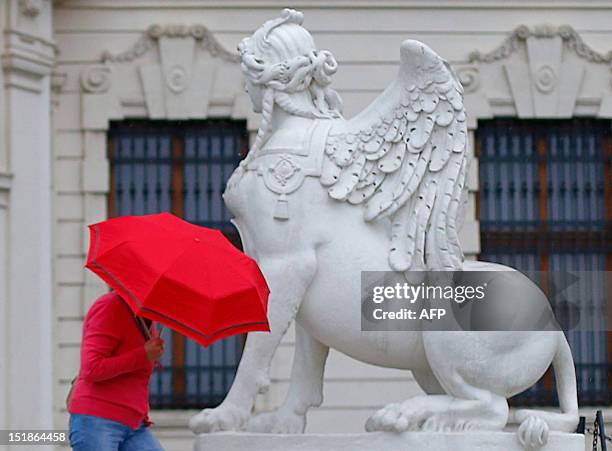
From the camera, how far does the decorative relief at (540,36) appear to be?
54.5 feet

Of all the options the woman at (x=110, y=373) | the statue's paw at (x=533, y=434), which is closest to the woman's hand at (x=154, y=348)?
the woman at (x=110, y=373)

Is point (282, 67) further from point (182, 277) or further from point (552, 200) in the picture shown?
point (552, 200)

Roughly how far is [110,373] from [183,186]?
8.80 m

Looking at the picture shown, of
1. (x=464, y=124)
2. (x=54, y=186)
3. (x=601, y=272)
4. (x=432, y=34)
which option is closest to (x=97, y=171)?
(x=54, y=186)

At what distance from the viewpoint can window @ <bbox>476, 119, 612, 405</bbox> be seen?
16547 mm

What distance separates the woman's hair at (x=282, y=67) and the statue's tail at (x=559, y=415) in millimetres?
1495

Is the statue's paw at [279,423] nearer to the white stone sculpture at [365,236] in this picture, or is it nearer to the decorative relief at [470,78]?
the white stone sculpture at [365,236]

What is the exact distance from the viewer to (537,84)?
1661 cm

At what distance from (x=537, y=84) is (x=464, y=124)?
8049mm

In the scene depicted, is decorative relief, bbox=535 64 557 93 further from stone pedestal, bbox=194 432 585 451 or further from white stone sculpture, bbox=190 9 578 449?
stone pedestal, bbox=194 432 585 451

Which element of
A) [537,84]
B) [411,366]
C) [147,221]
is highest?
[537,84]

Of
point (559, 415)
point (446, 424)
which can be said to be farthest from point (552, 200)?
point (446, 424)

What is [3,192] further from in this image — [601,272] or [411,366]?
[411,366]

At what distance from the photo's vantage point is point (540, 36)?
1661cm
